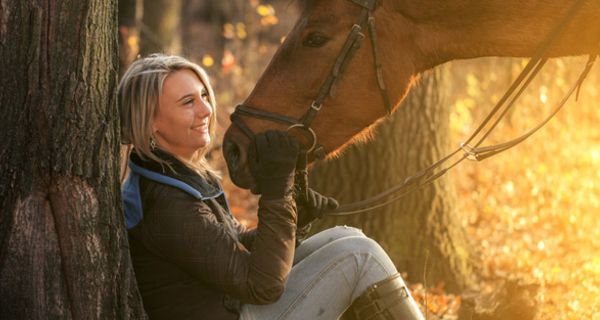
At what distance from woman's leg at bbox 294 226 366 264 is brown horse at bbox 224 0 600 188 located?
0.44 metres

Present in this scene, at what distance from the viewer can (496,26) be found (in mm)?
3678

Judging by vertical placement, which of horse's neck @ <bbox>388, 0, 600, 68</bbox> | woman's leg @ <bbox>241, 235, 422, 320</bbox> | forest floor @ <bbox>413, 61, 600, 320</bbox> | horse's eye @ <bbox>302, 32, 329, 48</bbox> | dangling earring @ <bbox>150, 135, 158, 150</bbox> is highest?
horse's neck @ <bbox>388, 0, 600, 68</bbox>

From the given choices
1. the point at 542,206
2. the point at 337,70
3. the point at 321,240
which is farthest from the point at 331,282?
the point at 542,206

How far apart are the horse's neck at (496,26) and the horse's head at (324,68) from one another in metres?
0.09

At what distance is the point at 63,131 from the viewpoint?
9.06ft

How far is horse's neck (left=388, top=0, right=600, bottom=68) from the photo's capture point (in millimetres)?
3607

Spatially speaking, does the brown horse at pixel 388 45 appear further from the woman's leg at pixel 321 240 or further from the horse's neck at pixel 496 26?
the woman's leg at pixel 321 240

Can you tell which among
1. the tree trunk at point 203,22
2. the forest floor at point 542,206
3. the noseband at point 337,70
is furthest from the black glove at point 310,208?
the tree trunk at point 203,22

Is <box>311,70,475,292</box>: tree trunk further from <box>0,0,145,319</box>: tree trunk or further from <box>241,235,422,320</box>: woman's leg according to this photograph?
<box>0,0,145,319</box>: tree trunk

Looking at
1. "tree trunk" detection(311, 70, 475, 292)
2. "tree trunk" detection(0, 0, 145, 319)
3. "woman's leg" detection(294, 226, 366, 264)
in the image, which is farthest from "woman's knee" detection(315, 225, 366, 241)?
"tree trunk" detection(311, 70, 475, 292)

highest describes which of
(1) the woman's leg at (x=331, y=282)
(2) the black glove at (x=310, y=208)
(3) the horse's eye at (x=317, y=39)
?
(3) the horse's eye at (x=317, y=39)

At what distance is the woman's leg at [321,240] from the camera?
3408 millimetres

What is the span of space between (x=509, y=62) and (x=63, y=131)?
7037 millimetres

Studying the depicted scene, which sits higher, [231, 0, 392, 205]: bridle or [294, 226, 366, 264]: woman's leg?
[231, 0, 392, 205]: bridle
